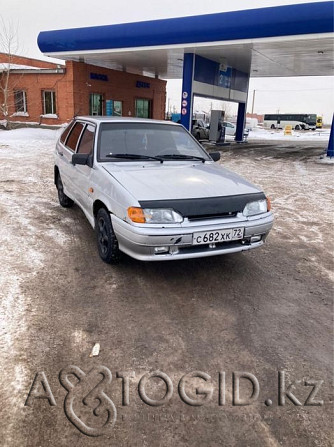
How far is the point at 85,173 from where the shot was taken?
456cm

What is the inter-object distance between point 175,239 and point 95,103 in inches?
850

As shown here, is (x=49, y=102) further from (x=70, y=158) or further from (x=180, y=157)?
(x=180, y=157)

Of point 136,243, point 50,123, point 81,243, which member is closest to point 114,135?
point 81,243

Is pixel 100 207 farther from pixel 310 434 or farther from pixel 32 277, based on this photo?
pixel 310 434

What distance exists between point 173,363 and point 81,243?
A: 2.65m

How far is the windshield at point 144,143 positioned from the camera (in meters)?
4.45

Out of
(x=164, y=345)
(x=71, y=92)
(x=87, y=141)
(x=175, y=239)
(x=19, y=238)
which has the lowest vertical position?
(x=164, y=345)

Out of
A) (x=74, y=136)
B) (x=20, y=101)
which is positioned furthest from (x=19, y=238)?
(x=20, y=101)

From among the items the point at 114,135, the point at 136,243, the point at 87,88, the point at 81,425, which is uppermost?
the point at 87,88

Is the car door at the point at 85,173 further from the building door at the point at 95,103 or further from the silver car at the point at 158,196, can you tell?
the building door at the point at 95,103

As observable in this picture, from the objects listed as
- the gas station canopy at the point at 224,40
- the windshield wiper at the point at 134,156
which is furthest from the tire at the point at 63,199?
the gas station canopy at the point at 224,40

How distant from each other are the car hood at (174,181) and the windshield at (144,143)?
0.64 feet

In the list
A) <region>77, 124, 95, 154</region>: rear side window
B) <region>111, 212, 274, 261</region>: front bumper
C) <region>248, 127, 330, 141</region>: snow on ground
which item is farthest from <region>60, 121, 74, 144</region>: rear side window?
<region>248, 127, 330, 141</region>: snow on ground

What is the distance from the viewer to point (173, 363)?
264 cm
